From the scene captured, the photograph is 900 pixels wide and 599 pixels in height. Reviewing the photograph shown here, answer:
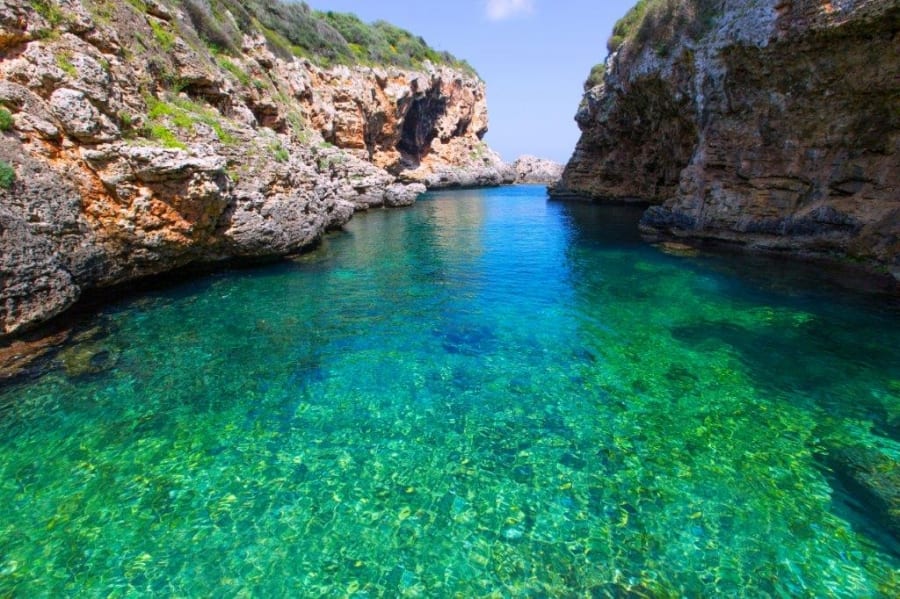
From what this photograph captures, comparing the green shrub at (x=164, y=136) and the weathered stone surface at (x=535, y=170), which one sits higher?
the green shrub at (x=164, y=136)

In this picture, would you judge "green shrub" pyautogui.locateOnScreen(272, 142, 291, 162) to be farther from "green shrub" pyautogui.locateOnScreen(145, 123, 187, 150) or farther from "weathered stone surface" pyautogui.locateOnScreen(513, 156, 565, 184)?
"weathered stone surface" pyautogui.locateOnScreen(513, 156, 565, 184)

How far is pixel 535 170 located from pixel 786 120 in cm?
7482

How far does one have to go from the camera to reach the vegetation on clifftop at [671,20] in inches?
832

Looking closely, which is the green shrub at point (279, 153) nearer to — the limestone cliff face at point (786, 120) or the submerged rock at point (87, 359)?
the submerged rock at point (87, 359)

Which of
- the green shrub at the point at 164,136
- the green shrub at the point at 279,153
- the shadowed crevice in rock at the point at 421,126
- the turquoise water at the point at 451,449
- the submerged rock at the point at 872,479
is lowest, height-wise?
the turquoise water at the point at 451,449

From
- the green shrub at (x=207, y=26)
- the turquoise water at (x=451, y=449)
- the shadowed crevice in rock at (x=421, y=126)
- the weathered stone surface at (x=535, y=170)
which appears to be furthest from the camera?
the weathered stone surface at (x=535, y=170)

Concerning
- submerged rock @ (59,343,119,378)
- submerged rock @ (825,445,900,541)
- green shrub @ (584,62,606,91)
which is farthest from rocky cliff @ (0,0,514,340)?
green shrub @ (584,62,606,91)

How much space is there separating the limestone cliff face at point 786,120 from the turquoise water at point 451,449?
5353mm

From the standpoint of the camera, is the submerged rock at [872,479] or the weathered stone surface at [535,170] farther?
the weathered stone surface at [535,170]

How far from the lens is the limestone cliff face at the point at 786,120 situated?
49.2ft

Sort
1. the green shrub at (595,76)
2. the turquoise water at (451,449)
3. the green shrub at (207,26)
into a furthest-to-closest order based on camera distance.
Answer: the green shrub at (595,76) → the green shrub at (207,26) → the turquoise water at (451,449)

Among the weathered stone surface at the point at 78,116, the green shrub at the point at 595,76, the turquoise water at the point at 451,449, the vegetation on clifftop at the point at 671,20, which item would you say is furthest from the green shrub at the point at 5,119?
the green shrub at the point at 595,76

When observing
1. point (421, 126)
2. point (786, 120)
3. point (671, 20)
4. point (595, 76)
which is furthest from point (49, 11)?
point (421, 126)

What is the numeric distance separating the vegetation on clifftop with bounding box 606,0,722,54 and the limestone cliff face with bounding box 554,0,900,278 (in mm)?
76
